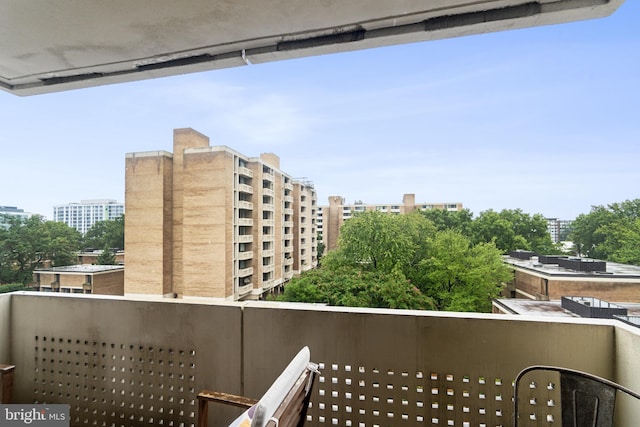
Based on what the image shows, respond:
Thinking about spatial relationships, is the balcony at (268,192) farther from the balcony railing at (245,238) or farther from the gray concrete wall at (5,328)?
the gray concrete wall at (5,328)

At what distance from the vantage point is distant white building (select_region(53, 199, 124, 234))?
1190cm

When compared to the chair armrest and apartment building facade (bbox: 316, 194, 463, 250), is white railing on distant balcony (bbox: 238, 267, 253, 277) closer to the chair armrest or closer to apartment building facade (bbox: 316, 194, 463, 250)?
the chair armrest

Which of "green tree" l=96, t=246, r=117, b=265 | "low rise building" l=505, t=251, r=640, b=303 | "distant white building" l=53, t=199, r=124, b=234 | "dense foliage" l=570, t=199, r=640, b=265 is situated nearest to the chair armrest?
"distant white building" l=53, t=199, r=124, b=234

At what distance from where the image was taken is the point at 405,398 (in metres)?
1.29

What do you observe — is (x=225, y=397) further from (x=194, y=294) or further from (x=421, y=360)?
(x=194, y=294)

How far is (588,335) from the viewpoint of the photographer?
3.87 ft

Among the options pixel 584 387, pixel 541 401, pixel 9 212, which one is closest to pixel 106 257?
pixel 9 212

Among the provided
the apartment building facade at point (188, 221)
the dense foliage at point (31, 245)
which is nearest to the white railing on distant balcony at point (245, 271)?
the apartment building facade at point (188, 221)

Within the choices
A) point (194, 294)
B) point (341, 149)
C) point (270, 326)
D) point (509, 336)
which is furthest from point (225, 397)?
point (341, 149)

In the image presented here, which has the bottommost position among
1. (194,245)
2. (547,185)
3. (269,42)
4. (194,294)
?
(194,294)

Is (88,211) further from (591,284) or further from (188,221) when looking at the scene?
(591,284)

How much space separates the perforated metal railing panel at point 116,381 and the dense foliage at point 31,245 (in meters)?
4.47

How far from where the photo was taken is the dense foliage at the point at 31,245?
5.98m

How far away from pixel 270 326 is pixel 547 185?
28.5 meters
